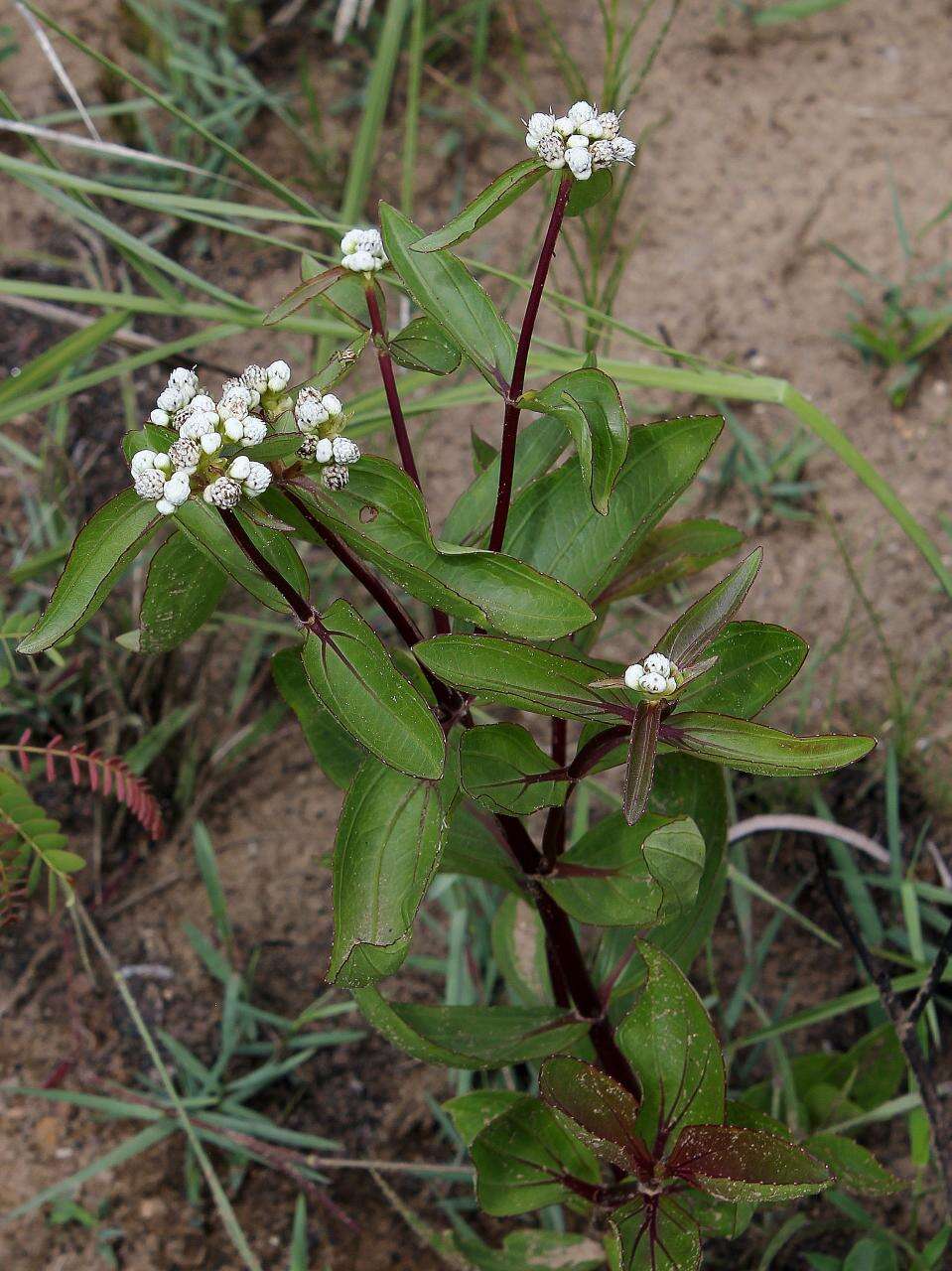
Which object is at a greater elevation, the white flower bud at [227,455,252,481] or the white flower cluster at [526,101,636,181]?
the white flower cluster at [526,101,636,181]

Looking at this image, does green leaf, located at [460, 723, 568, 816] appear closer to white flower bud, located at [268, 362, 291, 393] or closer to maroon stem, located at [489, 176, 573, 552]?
maroon stem, located at [489, 176, 573, 552]

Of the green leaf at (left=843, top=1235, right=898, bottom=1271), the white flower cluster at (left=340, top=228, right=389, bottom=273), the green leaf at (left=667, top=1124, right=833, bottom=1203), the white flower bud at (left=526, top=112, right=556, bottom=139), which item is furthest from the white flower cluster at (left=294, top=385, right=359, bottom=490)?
the green leaf at (left=843, top=1235, right=898, bottom=1271)

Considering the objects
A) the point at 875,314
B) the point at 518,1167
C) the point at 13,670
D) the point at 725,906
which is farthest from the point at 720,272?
the point at 518,1167

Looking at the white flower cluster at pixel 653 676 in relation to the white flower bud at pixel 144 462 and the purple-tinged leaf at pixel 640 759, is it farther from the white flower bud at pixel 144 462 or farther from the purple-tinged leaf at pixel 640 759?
the white flower bud at pixel 144 462

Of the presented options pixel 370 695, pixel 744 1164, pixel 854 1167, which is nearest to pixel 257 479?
pixel 370 695

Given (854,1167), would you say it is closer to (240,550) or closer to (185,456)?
(240,550)
